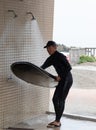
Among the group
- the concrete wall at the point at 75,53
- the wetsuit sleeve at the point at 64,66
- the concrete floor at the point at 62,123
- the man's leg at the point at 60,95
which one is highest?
the wetsuit sleeve at the point at 64,66

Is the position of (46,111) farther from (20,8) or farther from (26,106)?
(20,8)

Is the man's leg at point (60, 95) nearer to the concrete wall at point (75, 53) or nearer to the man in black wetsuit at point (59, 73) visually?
the man in black wetsuit at point (59, 73)

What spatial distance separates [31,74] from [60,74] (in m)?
0.49

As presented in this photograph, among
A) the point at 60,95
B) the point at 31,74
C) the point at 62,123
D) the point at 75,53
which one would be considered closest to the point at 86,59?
the point at 75,53

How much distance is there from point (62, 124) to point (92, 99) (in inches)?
81.9

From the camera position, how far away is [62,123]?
6016 mm

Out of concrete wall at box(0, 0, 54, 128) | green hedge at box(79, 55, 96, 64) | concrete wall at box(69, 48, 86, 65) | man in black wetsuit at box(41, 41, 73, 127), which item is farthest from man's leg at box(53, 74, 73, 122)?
green hedge at box(79, 55, 96, 64)

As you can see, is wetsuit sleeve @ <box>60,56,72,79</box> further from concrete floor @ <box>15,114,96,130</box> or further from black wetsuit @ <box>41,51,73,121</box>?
concrete floor @ <box>15,114,96,130</box>

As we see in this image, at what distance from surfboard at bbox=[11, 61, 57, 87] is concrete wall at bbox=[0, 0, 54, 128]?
0.55 feet

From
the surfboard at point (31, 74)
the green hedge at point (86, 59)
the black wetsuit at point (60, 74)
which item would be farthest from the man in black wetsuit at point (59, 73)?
the green hedge at point (86, 59)

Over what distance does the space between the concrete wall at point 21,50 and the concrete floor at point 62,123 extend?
0.48 feet

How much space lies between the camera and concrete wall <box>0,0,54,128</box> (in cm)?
545

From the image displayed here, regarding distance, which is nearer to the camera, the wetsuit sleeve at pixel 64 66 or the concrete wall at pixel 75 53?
the wetsuit sleeve at pixel 64 66

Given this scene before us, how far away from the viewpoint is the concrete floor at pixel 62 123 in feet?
18.6
